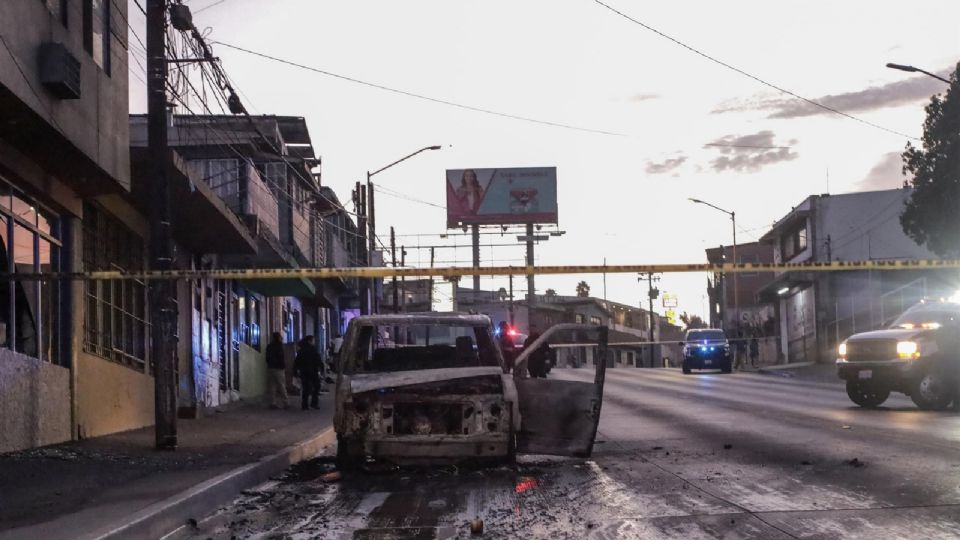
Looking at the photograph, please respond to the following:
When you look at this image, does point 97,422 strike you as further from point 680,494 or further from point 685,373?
point 685,373

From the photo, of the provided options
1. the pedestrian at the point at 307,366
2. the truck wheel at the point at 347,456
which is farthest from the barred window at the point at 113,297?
the truck wheel at the point at 347,456

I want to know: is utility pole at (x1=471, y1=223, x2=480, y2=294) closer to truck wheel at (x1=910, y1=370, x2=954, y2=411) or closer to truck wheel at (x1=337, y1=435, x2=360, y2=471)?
truck wheel at (x1=910, y1=370, x2=954, y2=411)

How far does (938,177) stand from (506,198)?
4358 cm

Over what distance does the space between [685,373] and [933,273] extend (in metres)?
11.3

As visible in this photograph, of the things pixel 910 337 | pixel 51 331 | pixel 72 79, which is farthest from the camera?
pixel 910 337

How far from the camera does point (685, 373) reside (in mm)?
45125

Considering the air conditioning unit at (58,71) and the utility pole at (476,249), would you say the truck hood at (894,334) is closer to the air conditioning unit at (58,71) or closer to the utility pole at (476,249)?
the air conditioning unit at (58,71)

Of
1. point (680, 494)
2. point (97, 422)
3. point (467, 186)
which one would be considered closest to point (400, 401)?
point (680, 494)

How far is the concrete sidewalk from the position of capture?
7.29 meters

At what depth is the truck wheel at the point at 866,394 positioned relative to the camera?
59.3ft

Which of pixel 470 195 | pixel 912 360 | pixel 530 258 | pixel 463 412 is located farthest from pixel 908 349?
pixel 470 195

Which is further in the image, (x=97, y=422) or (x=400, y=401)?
(x=97, y=422)

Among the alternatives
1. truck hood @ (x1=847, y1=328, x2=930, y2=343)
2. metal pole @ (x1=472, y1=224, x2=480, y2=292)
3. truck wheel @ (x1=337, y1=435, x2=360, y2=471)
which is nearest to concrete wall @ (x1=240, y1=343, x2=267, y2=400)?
truck hood @ (x1=847, y1=328, x2=930, y2=343)

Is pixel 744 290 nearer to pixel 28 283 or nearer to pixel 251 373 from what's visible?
pixel 251 373
